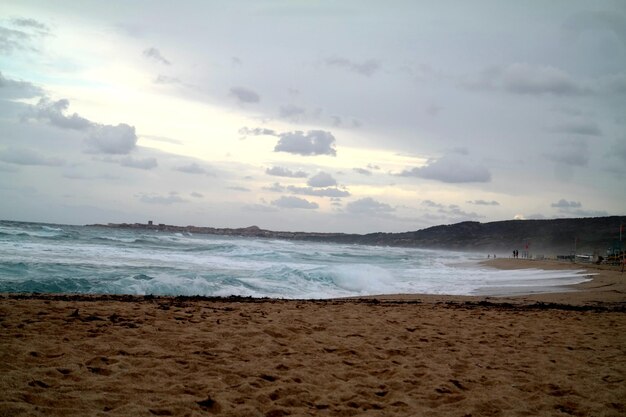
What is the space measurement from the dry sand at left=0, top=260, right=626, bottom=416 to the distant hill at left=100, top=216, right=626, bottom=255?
87.7m

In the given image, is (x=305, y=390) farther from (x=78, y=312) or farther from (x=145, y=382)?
(x=78, y=312)

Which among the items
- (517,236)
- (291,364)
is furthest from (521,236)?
(291,364)

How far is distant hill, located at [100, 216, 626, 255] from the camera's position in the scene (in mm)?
99562

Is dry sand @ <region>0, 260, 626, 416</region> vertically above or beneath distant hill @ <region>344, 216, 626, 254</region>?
beneath

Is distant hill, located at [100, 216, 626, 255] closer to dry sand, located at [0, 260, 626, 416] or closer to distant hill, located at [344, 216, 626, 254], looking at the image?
distant hill, located at [344, 216, 626, 254]

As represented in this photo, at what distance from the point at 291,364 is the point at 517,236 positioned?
135m

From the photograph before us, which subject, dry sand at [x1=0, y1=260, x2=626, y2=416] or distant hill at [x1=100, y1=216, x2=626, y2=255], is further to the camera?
distant hill at [x1=100, y1=216, x2=626, y2=255]

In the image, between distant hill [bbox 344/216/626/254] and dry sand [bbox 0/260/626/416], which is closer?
dry sand [bbox 0/260/626/416]

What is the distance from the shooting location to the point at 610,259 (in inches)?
1597

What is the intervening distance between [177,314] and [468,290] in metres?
13.6

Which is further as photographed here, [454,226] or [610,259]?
[454,226]

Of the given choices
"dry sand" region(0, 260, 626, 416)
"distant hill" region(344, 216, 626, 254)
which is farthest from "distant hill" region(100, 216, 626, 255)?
"dry sand" region(0, 260, 626, 416)

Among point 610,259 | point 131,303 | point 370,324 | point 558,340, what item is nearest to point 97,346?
point 131,303

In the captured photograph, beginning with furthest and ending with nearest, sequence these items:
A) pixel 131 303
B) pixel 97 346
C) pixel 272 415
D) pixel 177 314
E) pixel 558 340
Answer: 1. pixel 131 303
2. pixel 177 314
3. pixel 558 340
4. pixel 97 346
5. pixel 272 415
